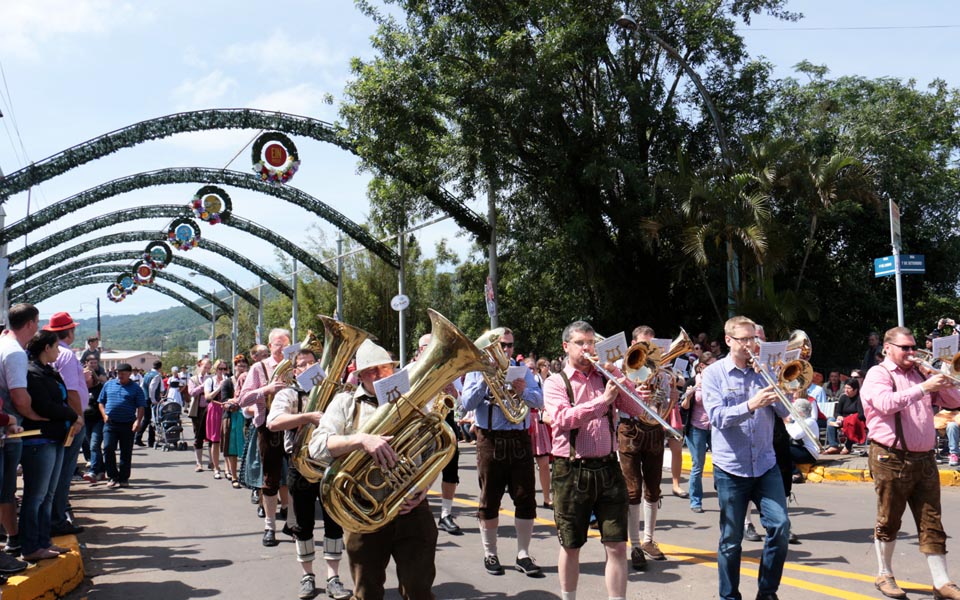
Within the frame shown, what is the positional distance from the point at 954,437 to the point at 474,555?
8622mm

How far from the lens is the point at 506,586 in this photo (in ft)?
20.9

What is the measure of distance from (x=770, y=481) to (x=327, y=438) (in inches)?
111

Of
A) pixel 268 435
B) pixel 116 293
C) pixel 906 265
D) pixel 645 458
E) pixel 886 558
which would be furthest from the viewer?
pixel 116 293

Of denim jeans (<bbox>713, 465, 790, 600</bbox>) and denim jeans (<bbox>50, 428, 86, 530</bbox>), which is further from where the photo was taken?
denim jeans (<bbox>50, 428, 86, 530</bbox>)

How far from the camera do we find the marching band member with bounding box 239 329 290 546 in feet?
25.5

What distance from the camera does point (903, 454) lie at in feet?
19.0

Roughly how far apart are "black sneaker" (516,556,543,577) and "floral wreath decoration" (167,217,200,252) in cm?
3210

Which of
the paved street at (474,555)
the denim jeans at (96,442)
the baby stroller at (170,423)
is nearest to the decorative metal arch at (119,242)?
the baby stroller at (170,423)

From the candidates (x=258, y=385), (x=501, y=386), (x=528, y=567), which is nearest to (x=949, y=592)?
(x=528, y=567)

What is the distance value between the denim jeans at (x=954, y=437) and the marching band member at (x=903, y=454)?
23.9 feet

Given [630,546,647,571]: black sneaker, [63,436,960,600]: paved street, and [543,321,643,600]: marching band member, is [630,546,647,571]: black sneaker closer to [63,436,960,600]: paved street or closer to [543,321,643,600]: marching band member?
[63,436,960,600]: paved street

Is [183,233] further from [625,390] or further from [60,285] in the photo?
[625,390]

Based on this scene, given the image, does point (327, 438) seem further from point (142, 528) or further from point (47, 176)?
point (47, 176)

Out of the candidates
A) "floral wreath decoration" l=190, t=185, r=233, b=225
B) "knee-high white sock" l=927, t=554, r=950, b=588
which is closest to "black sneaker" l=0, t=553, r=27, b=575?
"knee-high white sock" l=927, t=554, r=950, b=588
